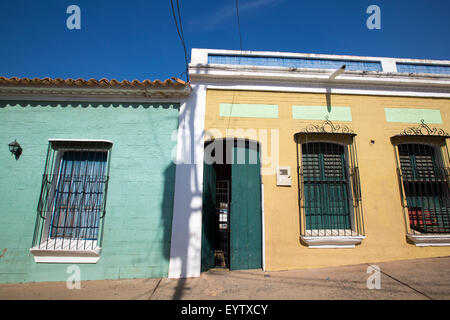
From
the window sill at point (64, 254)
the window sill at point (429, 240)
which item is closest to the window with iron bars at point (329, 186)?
the window sill at point (429, 240)

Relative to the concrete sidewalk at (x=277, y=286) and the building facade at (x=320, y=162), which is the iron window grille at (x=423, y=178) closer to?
the building facade at (x=320, y=162)

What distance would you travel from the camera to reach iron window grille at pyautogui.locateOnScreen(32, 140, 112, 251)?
3.87 meters

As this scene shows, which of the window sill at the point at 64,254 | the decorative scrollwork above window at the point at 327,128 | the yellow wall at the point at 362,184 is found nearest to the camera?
the window sill at the point at 64,254

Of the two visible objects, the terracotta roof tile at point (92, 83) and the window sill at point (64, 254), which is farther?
the terracotta roof tile at point (92, 83)

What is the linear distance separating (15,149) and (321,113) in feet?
20.5

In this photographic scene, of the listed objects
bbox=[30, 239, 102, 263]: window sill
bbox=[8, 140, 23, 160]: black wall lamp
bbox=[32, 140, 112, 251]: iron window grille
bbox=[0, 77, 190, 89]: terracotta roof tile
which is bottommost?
bbox=[30, 239, 102, 263]: window sill

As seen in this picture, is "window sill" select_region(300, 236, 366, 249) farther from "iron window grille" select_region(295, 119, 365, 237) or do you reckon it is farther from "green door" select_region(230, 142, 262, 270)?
"green door" select_region(230, 142, 262, 270)

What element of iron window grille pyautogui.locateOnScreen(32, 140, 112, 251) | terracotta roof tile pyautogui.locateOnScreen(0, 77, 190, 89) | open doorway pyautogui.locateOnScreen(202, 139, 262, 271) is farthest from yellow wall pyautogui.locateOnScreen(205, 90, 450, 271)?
iron window grille pyautogui.locateOnScreen(32, 140, 112, 251)

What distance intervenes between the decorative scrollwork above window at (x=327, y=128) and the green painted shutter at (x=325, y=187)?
295 millimetres

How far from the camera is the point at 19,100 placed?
169 inches

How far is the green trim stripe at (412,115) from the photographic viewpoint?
15.0ft

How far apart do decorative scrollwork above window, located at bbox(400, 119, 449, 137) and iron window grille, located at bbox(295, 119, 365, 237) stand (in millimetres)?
1286
